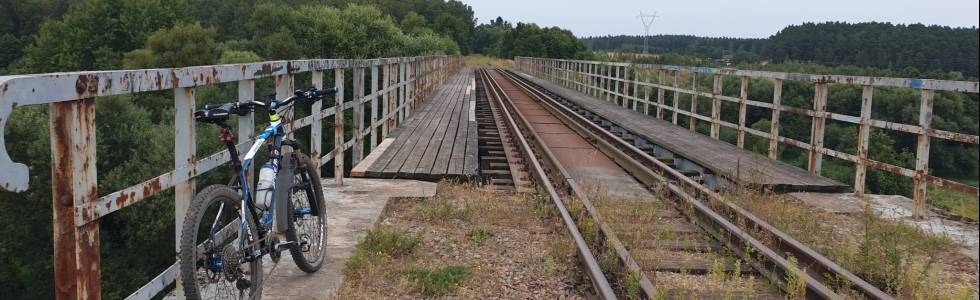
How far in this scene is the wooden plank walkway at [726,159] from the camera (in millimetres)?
7758

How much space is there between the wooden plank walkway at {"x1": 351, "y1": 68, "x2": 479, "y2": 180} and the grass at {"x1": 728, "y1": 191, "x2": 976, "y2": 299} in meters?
2.98

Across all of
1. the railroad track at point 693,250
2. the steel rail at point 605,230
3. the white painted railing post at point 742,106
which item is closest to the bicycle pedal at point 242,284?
the railroad track at point 693,250

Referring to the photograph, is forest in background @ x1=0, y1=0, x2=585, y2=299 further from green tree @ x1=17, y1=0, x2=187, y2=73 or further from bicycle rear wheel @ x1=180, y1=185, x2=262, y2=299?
bicycle rear wheel @ x1=180, y1=185, x2=262, y2=299

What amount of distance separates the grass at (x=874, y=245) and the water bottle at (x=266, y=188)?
3232 mm

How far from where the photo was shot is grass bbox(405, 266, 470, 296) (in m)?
4.35

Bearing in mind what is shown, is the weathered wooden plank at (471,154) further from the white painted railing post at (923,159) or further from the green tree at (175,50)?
the green tree at (175,50)

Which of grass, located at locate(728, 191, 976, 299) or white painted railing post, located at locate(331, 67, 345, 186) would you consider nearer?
grass, located at locate(728, 191, 976, 299)

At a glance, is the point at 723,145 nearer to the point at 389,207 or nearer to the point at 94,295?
the point at 389,207

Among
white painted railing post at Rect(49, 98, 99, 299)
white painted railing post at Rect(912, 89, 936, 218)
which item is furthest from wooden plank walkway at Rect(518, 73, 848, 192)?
white painted railing post at Rect(49, 98, 99, 299)

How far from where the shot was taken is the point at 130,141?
27750 millimetres

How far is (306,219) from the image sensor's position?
458 cm

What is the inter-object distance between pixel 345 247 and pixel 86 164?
2.71 metres

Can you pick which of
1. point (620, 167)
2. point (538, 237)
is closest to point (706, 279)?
point (538, 237)

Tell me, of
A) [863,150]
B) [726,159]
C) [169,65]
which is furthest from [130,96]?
[863,150]
